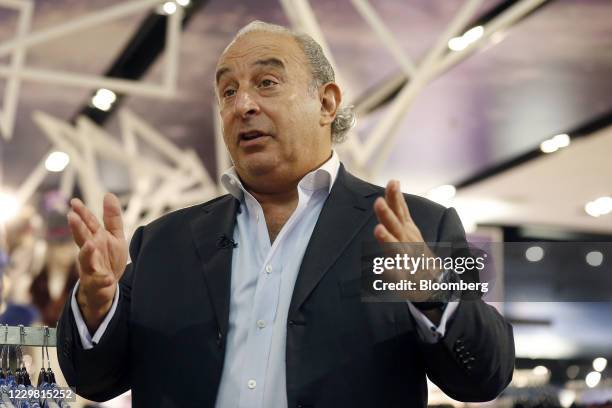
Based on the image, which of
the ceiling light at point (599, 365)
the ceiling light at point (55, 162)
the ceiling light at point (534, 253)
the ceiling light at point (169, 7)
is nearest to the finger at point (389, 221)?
the ceiling light at point (534, 253)

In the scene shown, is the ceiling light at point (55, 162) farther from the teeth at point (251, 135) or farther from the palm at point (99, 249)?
the palm at point (99, 249)

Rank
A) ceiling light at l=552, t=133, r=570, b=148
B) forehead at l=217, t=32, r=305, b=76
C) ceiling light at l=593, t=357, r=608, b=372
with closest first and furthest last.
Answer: forehead at l=217, t=32, r=305, b=76
ceiling light at l=593, t=357, r=608, b=372
ceiling light at l=552, t=133, r=570, b=148

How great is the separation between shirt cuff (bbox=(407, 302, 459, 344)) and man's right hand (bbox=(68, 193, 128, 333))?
70 centimetres

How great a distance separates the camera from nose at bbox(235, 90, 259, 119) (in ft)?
8.35

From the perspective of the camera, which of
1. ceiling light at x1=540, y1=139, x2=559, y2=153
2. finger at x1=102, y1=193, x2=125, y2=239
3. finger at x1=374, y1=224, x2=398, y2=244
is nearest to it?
finger at x1=374, y1=224, x2=398, y2=244

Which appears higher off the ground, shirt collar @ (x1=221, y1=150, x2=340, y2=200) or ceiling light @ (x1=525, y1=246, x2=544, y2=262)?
shirt collar @ (x1=221, y1=150, x2=340, y2=200)

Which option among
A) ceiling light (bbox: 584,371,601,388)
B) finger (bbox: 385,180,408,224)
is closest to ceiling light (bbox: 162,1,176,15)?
ceiling light (bbox: 584,371,601,388)

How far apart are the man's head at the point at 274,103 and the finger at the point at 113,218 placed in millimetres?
403

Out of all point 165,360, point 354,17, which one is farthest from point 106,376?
point 354,17

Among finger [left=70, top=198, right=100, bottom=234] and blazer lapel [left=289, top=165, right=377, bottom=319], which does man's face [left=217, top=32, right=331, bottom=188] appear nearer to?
blazer lapel [left=289, top=165, right=377, bottom=319]

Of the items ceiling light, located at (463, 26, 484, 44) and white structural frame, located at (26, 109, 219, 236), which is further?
white structural frame, located at (26, 109, 219, 236)

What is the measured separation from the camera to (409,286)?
2145mm

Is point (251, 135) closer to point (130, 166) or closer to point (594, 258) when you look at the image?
point (594, 258)

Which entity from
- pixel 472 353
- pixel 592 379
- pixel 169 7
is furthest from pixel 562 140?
pixel 472 353
